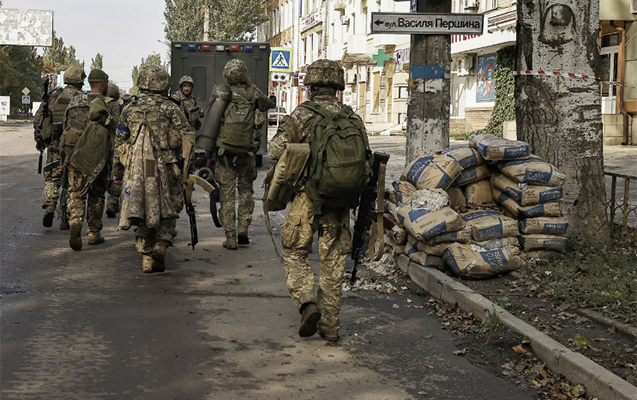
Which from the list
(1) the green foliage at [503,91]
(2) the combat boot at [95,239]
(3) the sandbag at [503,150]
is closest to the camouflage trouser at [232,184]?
(2) the combat boot at [95,239]

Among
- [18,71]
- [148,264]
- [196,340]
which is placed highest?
[18,71]

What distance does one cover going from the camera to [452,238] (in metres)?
7.82

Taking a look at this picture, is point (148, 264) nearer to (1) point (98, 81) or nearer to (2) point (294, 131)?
(1) point (98, 81)

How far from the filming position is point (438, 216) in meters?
7.80

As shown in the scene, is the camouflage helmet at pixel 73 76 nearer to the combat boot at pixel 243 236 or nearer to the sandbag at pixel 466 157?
the combat boot at pixel 243 236

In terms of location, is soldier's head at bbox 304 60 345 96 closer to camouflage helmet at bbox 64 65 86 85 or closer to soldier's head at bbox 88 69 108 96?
soldier's head at bbox 88 69 108 96

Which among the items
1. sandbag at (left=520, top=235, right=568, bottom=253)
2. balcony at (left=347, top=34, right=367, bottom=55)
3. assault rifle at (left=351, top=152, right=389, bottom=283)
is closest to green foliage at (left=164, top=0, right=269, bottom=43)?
balcony at (left=347, top=34, right=367, bottom=55)

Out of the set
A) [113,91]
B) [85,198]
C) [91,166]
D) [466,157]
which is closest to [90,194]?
[85,198]

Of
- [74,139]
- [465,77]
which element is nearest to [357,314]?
[74,139]

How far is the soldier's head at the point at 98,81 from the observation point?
9.31m

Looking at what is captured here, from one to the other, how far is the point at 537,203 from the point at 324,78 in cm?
297

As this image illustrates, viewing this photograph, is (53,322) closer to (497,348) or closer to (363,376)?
(363,376)

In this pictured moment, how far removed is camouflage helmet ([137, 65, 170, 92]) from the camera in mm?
7848

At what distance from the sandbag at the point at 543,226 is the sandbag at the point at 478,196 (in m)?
0.56
